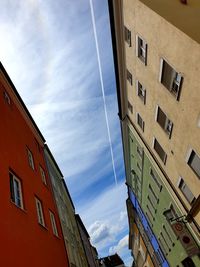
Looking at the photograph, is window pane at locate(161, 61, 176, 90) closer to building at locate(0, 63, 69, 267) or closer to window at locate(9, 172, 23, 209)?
building at locate(0, 63, 69, 267)

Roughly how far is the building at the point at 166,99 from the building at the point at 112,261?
49.3 metres

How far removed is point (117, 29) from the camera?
1873 centimetres

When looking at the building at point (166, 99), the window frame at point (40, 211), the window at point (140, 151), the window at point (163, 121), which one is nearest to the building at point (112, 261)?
the building at point (166, 99)

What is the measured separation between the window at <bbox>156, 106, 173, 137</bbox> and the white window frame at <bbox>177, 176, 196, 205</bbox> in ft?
11.5

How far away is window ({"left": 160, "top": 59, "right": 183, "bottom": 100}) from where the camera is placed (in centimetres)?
1389

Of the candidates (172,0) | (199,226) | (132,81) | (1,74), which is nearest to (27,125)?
(1,74)

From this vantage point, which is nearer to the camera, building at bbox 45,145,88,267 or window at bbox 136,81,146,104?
window at bbox 136,81,146,104

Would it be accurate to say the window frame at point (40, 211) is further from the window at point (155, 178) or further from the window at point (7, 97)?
the window at point (155, 178)

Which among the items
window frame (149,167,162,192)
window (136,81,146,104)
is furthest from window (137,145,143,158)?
window (136,81,146,104)

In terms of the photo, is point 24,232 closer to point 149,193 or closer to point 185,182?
point 185,182

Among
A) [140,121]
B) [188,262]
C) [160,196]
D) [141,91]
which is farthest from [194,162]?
[188,262]

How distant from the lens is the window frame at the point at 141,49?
641 inches

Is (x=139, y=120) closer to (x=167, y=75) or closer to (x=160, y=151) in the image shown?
(x=160, y=151)

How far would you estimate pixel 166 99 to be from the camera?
15.6 meters
